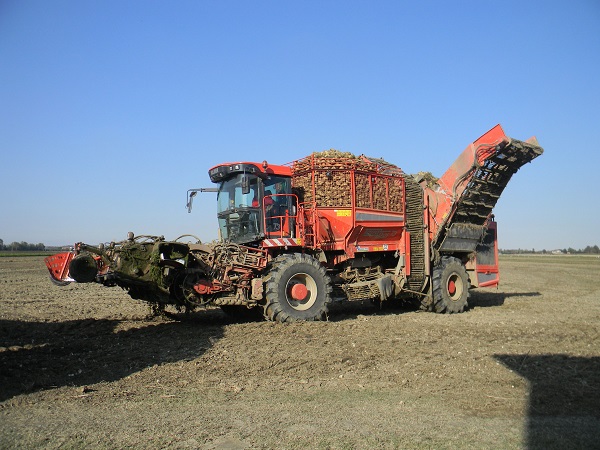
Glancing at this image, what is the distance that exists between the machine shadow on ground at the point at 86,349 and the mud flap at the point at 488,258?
301 inches

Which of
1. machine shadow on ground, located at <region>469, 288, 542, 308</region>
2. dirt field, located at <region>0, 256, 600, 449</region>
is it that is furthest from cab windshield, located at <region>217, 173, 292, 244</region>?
machine shadow on ground, located at <region>469, 288, 542, 308</region>

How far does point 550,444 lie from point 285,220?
7123mm

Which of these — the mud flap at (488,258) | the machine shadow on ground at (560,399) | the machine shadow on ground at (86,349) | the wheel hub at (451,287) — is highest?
the mud flap at (488,258)

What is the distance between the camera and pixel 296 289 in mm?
9930

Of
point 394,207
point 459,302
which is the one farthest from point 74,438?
point 459,302

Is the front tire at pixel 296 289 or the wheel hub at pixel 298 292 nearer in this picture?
the front tire at pixel 296 289

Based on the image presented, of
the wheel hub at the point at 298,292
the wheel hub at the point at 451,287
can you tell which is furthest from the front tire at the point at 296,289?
the wheel hub at the point at 451,287

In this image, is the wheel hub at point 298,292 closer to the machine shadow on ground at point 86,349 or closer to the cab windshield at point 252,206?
the cab windshield at point 252,206

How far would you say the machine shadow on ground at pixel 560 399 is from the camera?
424 cm

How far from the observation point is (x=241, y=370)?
21.0 ft

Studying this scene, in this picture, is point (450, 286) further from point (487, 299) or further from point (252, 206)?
point (252, 206)

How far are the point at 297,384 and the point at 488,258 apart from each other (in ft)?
32.6

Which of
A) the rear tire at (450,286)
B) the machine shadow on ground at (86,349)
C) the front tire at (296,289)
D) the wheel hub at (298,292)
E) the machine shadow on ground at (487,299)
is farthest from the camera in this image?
the machine shadow on ground at (487,299)

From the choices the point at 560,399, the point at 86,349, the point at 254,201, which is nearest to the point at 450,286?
the point at 254,201
